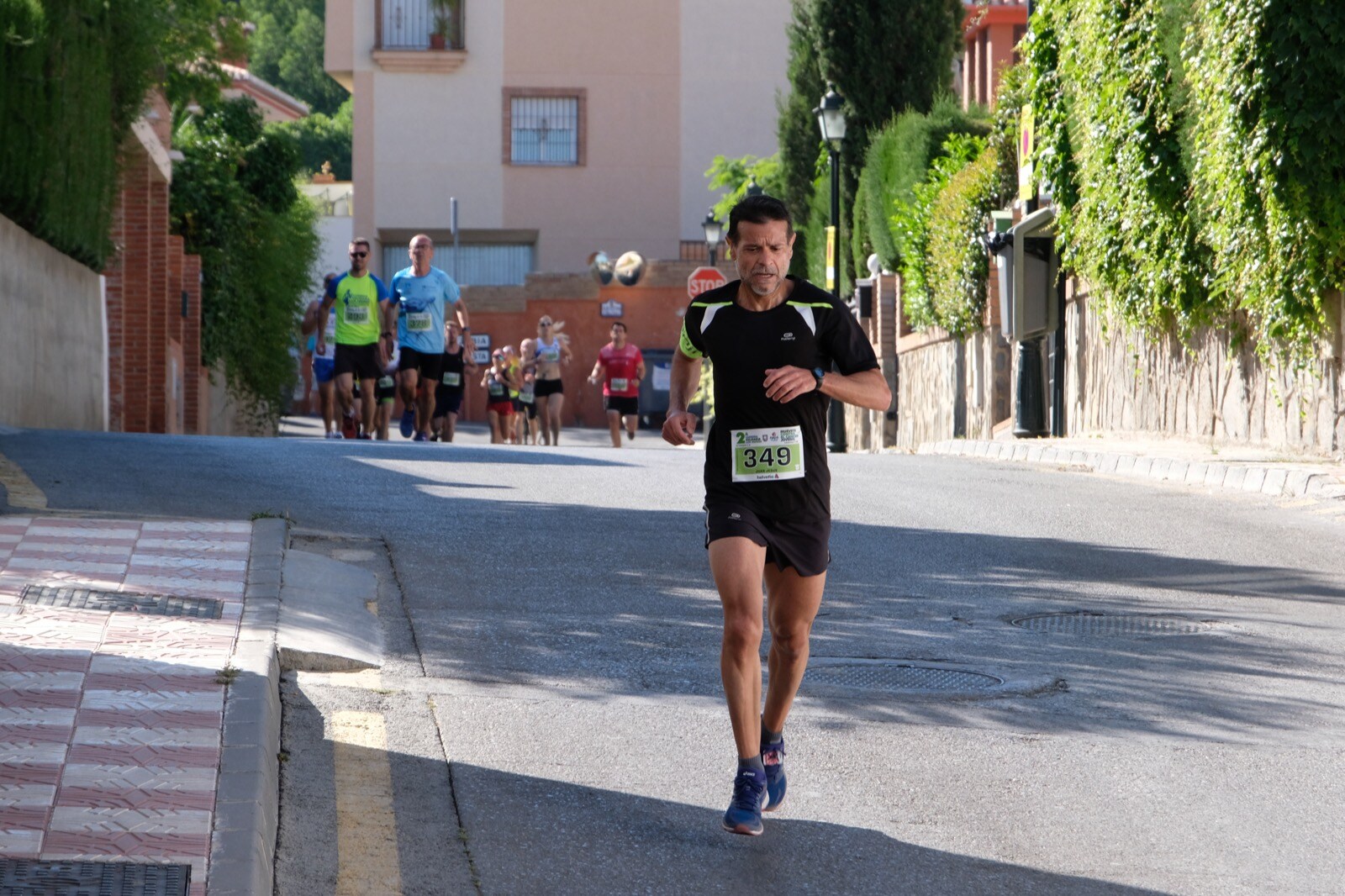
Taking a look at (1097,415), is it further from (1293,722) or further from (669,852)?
(669,852)

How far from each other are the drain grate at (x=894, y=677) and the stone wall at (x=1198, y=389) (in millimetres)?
8265

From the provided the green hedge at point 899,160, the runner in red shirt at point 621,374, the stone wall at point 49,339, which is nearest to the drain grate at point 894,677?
the stone wall at point 49,339

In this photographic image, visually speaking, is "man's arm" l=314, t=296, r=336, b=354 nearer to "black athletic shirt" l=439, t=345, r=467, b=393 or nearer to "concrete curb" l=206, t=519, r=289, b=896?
"black athletic shirt" l=439, t=345, r=467, b=393

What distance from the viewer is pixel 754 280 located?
18.1ft

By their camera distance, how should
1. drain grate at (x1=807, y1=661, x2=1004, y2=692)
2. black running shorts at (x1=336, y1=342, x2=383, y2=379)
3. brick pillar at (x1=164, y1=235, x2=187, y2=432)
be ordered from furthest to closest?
brick pillar at (x1=164, y1=235, x2=187, y2=432)
black running shorts at (x1=336, y1=342, x2=383, y2=379)
drain grate at (x1=807, y1=661, x2=1004, y2=692)

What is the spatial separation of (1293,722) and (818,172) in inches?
1226

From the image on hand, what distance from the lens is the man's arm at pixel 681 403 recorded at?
560cm

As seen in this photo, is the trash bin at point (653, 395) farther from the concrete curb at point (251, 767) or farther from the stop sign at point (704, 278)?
the concrete curb at point (251, 767)

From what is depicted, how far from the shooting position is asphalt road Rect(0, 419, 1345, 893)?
206 inches

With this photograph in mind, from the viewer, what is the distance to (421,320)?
2044cm

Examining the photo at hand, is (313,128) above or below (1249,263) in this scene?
above

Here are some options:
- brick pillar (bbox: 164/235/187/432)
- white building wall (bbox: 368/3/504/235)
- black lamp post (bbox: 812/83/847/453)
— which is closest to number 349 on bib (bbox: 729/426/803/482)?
black lamp post (bbox: 812/83/847/453)

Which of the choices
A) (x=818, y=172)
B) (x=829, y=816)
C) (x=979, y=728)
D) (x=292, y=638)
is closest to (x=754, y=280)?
(x=829, y=816)

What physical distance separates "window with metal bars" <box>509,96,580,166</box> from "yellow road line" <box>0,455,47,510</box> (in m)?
43.5
